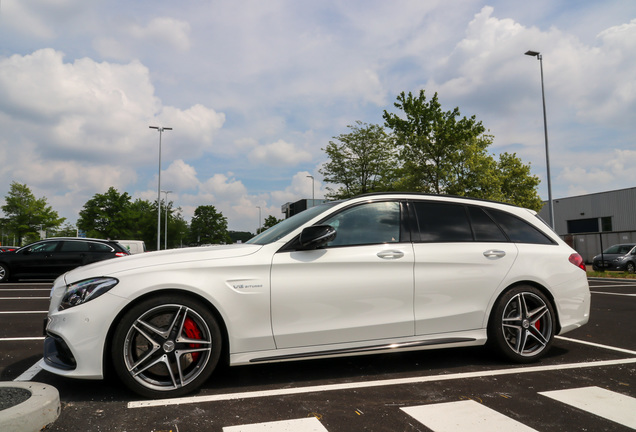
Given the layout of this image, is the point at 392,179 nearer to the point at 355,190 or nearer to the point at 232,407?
the point at 355,190

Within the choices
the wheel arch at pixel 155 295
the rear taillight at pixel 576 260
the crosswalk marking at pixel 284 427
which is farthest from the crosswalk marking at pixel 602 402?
the wheel arch at pixel 155 295

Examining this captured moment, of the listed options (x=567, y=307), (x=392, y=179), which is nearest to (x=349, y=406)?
(x=567, y=307)

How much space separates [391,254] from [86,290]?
245cm

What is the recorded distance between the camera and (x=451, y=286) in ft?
13.7

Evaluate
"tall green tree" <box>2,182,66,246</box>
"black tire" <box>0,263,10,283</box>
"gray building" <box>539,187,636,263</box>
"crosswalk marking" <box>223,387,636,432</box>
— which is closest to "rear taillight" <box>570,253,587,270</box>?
"crosswalk marking" <box>223,387,636,432</box>

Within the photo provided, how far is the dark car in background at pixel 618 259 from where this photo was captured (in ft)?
72.4

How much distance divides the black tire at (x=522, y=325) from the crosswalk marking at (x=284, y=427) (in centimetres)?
220

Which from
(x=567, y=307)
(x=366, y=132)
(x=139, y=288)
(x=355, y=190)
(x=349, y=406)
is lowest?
(x=349, y=406)

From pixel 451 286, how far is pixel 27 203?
51.8 metres

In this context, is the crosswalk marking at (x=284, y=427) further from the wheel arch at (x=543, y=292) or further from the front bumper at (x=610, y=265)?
the front bumper at (x=610, y=265)

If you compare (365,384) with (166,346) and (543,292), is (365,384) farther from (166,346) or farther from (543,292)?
(543,292)

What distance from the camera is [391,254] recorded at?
4031 mm

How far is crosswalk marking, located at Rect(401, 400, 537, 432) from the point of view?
282 cm

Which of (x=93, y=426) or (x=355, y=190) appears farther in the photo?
(x=355, y=190)
